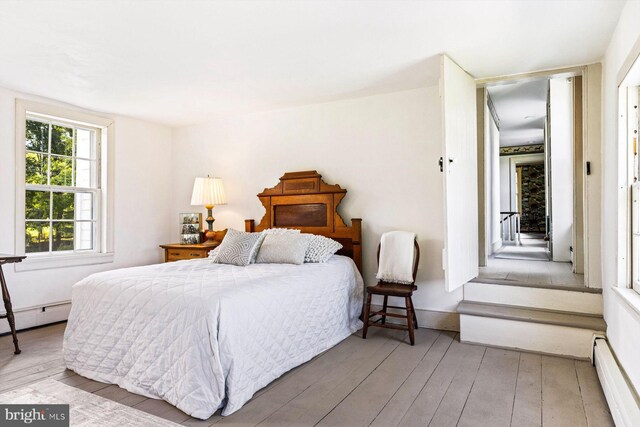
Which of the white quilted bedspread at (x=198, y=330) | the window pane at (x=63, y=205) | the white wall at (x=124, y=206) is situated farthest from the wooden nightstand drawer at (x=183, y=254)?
the white quilted bedspread at (x=198, y=330)

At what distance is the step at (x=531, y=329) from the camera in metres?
2.91

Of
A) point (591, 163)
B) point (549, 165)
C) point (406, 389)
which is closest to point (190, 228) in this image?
point (406, 389)

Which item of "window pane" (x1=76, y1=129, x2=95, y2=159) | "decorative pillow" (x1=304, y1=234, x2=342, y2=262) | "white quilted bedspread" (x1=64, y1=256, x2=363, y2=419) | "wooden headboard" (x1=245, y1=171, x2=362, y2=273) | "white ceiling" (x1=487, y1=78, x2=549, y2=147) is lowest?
"white quilted bedspread" (x1=64, y1=256, x2=363, y2=419)

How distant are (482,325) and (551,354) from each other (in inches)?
20.3

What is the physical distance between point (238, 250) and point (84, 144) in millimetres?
2508

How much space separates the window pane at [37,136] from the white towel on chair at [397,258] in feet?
12.1

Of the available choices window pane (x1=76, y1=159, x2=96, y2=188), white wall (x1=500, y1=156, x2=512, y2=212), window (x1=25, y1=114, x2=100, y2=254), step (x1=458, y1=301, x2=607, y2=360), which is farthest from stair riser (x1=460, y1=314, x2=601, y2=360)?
white wall (x1=500, y1=156, x2=512, y2=212)

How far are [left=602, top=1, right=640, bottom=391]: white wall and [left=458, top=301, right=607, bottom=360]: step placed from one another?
19cm

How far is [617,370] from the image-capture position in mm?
2240

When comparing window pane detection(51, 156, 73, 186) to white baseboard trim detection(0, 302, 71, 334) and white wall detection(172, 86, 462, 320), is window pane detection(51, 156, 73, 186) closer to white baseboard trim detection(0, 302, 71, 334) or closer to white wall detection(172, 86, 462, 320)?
white baseboard trim detection(0, 302, 71, 334)

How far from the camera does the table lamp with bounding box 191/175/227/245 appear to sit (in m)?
4.70

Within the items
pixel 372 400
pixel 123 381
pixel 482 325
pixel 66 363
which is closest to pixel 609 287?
pixel 482 325

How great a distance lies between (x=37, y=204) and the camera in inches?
160

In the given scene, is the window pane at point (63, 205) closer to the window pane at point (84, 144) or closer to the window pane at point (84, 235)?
the window pane at point (84, 235)
